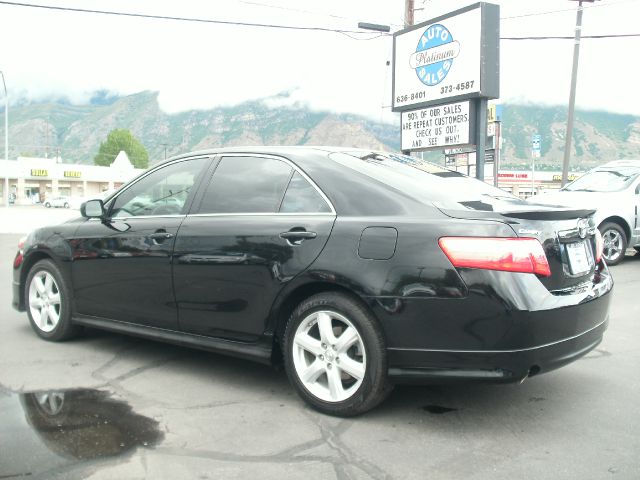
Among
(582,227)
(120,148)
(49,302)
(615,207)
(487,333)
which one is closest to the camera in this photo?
(487,333)

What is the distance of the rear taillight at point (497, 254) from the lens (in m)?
3.25

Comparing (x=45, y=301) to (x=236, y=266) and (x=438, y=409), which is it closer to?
(x=236, y=266)

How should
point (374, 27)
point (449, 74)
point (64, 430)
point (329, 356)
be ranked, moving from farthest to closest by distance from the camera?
point (374, 27), point (449, 74), point (329, 356), point (64, 430)

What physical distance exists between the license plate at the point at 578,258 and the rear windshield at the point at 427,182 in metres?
0.46

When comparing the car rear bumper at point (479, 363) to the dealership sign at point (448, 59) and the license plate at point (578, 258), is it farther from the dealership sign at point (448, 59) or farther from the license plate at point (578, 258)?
the dealership sign at point (448, 59)

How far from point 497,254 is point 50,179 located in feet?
299

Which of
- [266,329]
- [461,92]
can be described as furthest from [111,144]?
[266,329]

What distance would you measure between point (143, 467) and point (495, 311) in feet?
6.19

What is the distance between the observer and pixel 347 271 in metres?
3.54

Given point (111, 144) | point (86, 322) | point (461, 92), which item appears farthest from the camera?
point (111, 144)

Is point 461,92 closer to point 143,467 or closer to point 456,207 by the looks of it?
point 456,207

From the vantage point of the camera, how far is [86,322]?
5.06 m

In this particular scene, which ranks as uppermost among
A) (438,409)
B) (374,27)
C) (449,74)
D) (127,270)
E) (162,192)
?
(374,27)

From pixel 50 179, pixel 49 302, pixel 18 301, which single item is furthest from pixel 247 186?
pixel 50 179
